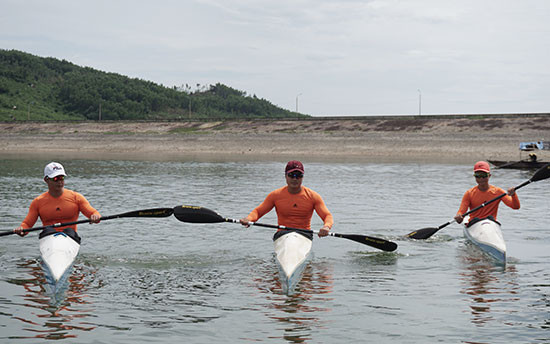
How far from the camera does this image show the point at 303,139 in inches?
2785

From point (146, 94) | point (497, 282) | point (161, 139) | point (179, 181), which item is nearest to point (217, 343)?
→ point (497, 282)

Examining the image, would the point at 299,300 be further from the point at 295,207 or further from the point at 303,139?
the point at 303,139

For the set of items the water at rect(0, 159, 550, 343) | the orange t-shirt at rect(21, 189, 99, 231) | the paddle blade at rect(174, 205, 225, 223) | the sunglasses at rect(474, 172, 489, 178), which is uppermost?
the sunglasses at rect(474, 172, 489, 178)

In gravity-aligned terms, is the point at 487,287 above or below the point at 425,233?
below

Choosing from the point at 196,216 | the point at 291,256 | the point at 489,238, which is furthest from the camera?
the point at 489,238

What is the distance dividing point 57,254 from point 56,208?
983mm

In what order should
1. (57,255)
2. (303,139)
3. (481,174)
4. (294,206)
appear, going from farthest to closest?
(303,139)
(481,174)
(294,206)
(57,255)

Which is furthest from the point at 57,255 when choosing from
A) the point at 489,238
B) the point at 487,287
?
the point at 489,238

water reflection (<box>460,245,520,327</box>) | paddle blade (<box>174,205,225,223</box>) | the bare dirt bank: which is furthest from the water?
the bare dirt bank

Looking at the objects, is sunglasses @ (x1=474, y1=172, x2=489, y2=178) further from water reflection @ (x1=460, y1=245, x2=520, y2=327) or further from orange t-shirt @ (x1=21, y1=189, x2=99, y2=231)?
orange t-shirt @ (x1=21, y1=189, x2=99, y2=231)

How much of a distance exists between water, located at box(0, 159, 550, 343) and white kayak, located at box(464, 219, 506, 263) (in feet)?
0.88

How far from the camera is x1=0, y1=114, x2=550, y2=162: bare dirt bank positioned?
62.3 metres

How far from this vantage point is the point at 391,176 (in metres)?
37.7

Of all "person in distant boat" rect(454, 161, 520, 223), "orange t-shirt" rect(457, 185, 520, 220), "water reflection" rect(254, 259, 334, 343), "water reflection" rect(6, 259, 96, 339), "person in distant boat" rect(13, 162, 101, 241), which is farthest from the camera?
"orange t-shirt" rect(457, 185, 520, 220)
